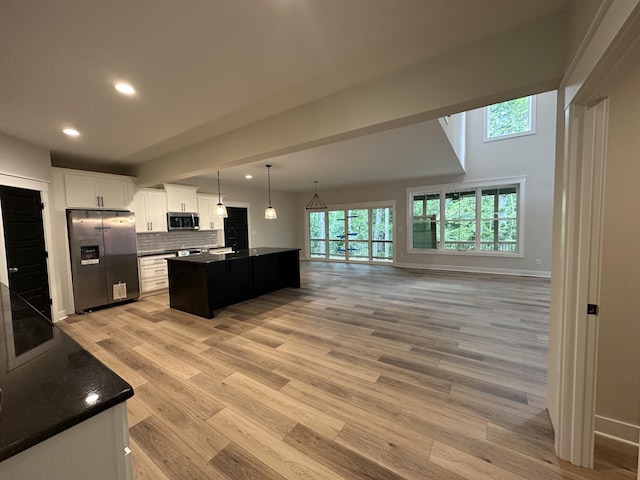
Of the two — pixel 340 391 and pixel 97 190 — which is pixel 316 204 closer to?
pixel 97 190

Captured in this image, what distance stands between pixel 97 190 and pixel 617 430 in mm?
6787

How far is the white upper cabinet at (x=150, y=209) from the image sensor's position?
518 centimetres

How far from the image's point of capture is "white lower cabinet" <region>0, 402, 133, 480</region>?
65 centimetres

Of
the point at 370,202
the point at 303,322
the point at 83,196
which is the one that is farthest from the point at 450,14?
the point at 370,202

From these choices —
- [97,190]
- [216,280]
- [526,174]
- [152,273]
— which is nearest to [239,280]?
[216,280]

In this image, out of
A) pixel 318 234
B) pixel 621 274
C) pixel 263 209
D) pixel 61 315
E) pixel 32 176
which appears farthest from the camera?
pixel 318 234

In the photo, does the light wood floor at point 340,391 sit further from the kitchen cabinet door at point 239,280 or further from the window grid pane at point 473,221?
the window grid pane at point 473,221

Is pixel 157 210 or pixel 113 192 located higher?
pixel 113 192

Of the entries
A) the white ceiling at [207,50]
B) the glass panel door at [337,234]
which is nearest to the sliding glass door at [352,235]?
the glass panel door at [337,234]

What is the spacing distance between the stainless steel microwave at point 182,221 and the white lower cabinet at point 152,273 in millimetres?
691

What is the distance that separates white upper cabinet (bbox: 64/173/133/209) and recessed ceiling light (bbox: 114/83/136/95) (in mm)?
2966

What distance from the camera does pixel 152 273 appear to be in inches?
213

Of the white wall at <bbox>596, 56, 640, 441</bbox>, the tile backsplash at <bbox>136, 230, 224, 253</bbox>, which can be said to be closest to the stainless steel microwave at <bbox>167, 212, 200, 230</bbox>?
the tile backsplash at <bbox>136, 230, 224, 253</bbox>

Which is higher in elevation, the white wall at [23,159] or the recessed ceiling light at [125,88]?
the recessed ceiling light at [125,88]
